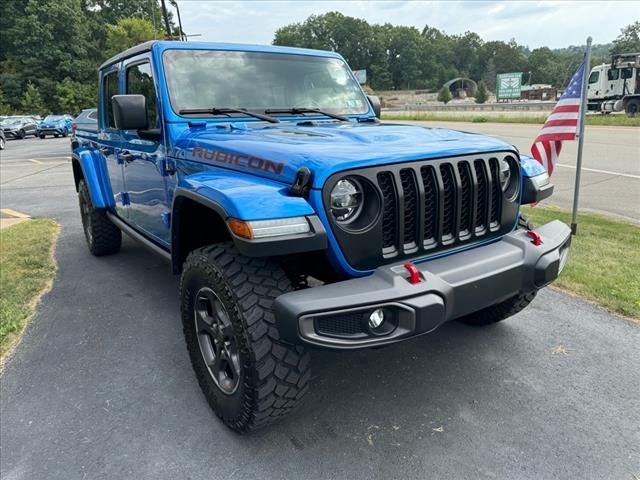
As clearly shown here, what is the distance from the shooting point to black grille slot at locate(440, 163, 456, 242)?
94.3 inches

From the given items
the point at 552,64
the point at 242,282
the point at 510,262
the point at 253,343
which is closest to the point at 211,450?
the point at 253,343

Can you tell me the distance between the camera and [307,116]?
3541mm

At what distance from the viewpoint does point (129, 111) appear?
298cm

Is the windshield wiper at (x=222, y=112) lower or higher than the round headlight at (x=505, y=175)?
higher

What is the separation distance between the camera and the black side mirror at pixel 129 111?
9.75 ft

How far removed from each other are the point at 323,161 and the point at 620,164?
11335 millimetres

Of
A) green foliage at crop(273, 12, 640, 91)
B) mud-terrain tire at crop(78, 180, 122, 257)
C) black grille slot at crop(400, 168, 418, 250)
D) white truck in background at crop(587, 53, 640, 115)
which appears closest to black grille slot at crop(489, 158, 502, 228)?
black grille slot at crop(400, 168, 418, 250)

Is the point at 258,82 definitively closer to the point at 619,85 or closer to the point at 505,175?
the point at 505,175

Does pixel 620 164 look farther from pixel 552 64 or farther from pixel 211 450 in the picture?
pixel 552 64

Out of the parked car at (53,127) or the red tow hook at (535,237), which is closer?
the red tow hook at (535,237)

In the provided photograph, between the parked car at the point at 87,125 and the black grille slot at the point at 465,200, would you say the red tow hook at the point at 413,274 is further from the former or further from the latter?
the parked car at the point at 87,125

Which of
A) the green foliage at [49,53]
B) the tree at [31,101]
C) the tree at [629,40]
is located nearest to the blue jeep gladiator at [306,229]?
the green foliage at [49,53]

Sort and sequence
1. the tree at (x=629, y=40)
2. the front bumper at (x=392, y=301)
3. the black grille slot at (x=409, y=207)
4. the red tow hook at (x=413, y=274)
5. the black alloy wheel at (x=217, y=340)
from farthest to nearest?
1. the tree at (x=629, y=40)
2. the black alloy wheel at (x=217, y=340)
3. the black grille slot at (x=409, y=207)
4. the red tow hook at (x=413, y=274)
5. the front bumper at (x=392, y=301)

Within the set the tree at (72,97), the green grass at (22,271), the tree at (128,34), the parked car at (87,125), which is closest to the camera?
the green grass at (22,271)
